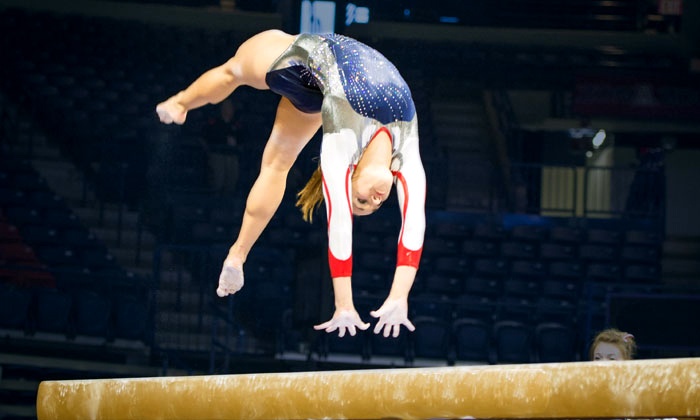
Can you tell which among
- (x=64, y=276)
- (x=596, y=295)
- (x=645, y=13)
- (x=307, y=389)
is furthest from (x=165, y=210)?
(x=645, y=13)

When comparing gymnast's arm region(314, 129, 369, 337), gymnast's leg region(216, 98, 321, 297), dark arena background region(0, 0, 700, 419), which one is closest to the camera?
gymnast's arm region(314, 129, 369, 337)

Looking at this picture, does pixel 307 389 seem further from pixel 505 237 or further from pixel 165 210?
pixel 505 237

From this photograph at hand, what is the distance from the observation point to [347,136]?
3.72m

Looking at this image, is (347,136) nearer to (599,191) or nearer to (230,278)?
(230,278)

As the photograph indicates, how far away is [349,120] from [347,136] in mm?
67

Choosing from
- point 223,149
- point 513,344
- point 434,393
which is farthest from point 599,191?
point 434,393

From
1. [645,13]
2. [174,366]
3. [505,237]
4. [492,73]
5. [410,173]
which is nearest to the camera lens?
[410,173]

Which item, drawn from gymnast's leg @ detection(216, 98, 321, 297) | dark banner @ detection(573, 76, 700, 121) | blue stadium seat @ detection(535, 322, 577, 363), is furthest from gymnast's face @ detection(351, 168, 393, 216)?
dark banner @ detection(573, 76, 700, 121)

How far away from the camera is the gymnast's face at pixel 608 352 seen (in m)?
4.33

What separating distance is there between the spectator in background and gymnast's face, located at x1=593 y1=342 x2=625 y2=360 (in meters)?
6.36

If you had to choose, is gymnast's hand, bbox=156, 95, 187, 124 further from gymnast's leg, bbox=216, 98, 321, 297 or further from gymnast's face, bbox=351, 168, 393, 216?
gymnast's face, bbox=351, 168, 393, 216

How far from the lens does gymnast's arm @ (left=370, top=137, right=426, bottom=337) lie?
369cm

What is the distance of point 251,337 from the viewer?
8.98m

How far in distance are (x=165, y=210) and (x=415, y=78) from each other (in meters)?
3.85
